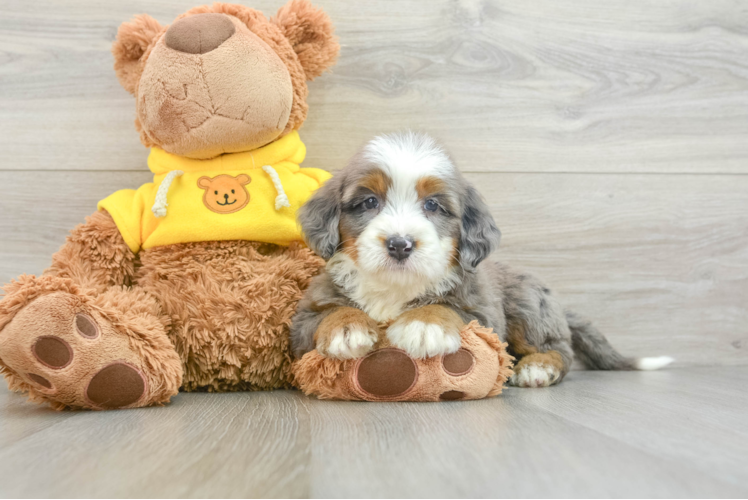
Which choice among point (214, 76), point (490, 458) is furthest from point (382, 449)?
point (214, 76)

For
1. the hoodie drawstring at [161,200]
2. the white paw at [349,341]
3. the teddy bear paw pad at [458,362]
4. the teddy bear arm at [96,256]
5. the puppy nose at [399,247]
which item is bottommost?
the teddy bear paw pad at [458,362]

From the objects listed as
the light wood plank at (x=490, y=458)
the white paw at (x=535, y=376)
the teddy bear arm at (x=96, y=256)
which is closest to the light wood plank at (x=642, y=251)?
the white paw at (x=535, y=376)

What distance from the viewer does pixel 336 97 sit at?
2.59 metres

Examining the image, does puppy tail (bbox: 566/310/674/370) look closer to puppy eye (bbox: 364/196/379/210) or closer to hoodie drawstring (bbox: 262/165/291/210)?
puppy eye (bbox: 364/196/379/210)

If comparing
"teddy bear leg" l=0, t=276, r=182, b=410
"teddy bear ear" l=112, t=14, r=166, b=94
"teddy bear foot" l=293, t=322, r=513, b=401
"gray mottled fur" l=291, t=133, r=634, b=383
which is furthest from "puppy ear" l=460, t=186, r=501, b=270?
"teddy bear ear" l=112, t=14, r=166, b=94

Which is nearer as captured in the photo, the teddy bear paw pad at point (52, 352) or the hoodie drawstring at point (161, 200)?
the teddy bear paw pad at point (52, 352)

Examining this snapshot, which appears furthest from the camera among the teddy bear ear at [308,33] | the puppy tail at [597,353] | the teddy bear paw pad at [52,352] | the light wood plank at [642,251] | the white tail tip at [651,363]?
the light wood plank at [642,251]

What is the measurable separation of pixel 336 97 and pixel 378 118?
0.66 feet

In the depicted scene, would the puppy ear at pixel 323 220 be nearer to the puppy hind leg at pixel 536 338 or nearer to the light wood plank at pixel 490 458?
the light wood plank at pixel 490 458

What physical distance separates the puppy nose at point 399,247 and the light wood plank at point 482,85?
103 cm

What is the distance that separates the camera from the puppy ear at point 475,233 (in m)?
1.84

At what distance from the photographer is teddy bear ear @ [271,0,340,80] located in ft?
7.05

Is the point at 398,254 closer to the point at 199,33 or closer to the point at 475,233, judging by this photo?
the point at 475,233

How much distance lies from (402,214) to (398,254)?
0.48 feet
